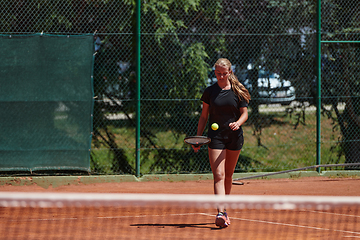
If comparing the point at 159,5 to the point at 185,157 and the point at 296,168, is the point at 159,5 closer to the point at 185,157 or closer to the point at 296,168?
the point at 185,157

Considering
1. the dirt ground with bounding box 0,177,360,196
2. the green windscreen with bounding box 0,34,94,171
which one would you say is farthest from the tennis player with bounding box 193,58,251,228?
the green windscreen with bounding box 0,34,94,171

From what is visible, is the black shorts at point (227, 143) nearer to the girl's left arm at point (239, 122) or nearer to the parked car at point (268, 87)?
the girl's left arm at point (239, 122)

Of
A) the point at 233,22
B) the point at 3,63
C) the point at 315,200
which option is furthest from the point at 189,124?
the point at 315,200

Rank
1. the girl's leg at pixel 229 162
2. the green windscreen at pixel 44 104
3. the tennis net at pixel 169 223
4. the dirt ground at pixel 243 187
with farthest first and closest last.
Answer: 1. the green windscreen at pixel 44 104
2. the dirt ground at pixel 243 187
3. the girl's leg at pixel 229 162
4. the tennis net at pixel 169 223

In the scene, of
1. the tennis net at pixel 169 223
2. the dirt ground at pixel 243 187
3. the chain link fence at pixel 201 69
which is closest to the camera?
the tennis net at pixel 169 223

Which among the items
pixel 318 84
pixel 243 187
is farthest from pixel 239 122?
pixel 318 84

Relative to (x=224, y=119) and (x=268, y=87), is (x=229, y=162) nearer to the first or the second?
(x=224, y=119)

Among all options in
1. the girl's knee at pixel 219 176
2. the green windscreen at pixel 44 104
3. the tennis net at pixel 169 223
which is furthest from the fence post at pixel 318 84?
the girl's knee at pixel 219 176

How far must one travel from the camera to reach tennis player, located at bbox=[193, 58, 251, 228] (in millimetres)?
4809

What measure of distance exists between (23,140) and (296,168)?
481 centimetres

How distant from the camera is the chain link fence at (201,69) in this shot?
8.14 metres

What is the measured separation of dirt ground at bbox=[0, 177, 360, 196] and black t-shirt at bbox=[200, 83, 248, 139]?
2.51 metres

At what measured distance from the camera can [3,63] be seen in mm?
7660

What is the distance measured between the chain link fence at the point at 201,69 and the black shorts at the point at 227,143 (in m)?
3.29
